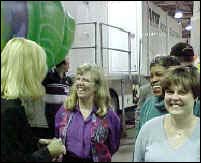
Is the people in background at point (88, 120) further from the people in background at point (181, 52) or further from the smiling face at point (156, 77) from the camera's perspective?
the people in background at point (181, 52)

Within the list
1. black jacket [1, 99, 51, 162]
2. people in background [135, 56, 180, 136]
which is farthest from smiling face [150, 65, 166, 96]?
black jacket [1, 99, 51, 162]

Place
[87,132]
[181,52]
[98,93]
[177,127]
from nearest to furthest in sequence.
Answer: [177,127], [181,52], [87,132], [98,93]

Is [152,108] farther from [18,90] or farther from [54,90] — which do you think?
[18,90]

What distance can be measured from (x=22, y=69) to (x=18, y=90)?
63 mm

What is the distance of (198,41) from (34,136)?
0.54 m

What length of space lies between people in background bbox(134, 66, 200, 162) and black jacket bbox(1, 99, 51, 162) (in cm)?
30

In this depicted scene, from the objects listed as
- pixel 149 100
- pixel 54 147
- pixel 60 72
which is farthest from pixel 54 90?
pixel 149 100

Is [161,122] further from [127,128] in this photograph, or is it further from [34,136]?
[127,128]

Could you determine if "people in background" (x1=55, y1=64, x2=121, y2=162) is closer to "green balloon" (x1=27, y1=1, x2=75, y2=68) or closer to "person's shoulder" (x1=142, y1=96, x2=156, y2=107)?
"person's shoulder" (x1=142, y1=96, x2=156, y2=107)

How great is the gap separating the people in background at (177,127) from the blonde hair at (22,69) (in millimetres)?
354

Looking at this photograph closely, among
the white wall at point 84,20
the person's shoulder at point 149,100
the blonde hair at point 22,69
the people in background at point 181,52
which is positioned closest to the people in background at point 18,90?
the blonde hair at point 22,69

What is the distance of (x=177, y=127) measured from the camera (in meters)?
1.07

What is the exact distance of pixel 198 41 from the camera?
929 mm

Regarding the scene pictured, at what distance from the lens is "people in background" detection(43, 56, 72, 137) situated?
1.05 m
